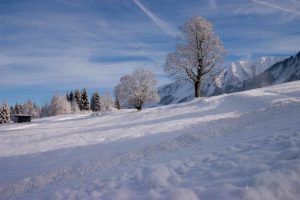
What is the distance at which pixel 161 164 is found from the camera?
10.1m

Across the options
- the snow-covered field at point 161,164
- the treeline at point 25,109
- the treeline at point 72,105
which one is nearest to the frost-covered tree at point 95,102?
the treeline at point 72,105

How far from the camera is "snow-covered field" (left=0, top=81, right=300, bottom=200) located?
23.2ft

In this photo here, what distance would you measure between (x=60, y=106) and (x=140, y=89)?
61675mm

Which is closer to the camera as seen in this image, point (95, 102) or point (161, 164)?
point (161, 164)

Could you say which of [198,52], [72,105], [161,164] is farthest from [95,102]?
[161,164]

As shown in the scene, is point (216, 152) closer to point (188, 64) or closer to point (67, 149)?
point (67, 149)

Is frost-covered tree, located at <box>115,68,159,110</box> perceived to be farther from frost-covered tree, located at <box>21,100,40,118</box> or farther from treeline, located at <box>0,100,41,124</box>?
frost-covered tree, located at <box>21,100,40,118</box>

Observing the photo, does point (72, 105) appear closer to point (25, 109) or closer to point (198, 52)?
point (25, 109)

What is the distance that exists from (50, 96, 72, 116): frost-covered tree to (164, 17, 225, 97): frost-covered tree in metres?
81.8

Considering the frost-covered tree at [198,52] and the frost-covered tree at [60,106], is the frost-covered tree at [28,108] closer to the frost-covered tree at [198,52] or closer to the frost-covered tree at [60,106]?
the frost-covered tree at [60,106]

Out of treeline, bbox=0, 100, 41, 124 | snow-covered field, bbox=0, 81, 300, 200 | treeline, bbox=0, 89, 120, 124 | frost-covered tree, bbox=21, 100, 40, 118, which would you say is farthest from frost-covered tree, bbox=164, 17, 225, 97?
frost-covered tree, bbox=21, 100, 40, 118

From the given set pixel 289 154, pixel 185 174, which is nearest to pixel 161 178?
pixel 185 174

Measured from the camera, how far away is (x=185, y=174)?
877 centimetres

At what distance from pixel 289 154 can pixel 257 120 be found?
925cm
